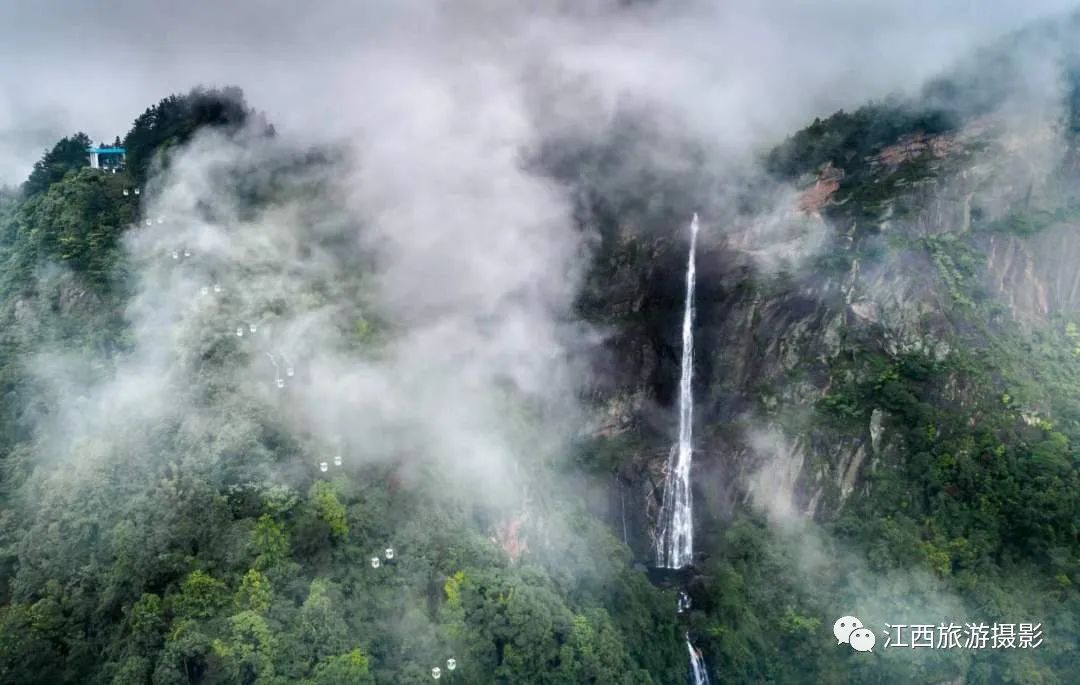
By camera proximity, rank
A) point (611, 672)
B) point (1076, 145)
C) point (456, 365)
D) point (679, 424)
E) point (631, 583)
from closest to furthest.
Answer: point (611, 672), point (631, 583), point (456, 365), point (1076, 145), point (679, 424)

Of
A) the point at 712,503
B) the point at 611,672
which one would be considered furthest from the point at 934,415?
the point at 611,672

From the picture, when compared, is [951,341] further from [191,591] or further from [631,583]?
[191,591]

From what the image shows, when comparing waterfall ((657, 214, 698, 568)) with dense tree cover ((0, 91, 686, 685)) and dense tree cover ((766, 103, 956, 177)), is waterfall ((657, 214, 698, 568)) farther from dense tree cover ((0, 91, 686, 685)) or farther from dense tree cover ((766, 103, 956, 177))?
dense tree cover ((0, 91, 686, 685))

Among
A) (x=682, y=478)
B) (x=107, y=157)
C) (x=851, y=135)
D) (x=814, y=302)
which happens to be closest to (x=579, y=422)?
(x=682, y=478)

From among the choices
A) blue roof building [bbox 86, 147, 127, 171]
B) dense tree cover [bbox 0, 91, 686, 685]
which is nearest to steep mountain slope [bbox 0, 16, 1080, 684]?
dense tree cover [bbox 0, 91, 686, 685]

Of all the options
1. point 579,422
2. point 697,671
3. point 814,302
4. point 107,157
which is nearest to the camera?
point 697,671

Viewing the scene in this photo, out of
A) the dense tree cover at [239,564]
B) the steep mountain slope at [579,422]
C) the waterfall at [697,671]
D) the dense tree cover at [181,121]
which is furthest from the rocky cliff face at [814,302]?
the dense tree cover at [181,121]

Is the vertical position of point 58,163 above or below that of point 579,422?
above

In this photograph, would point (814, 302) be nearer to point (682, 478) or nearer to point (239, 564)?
point (682, 478)
